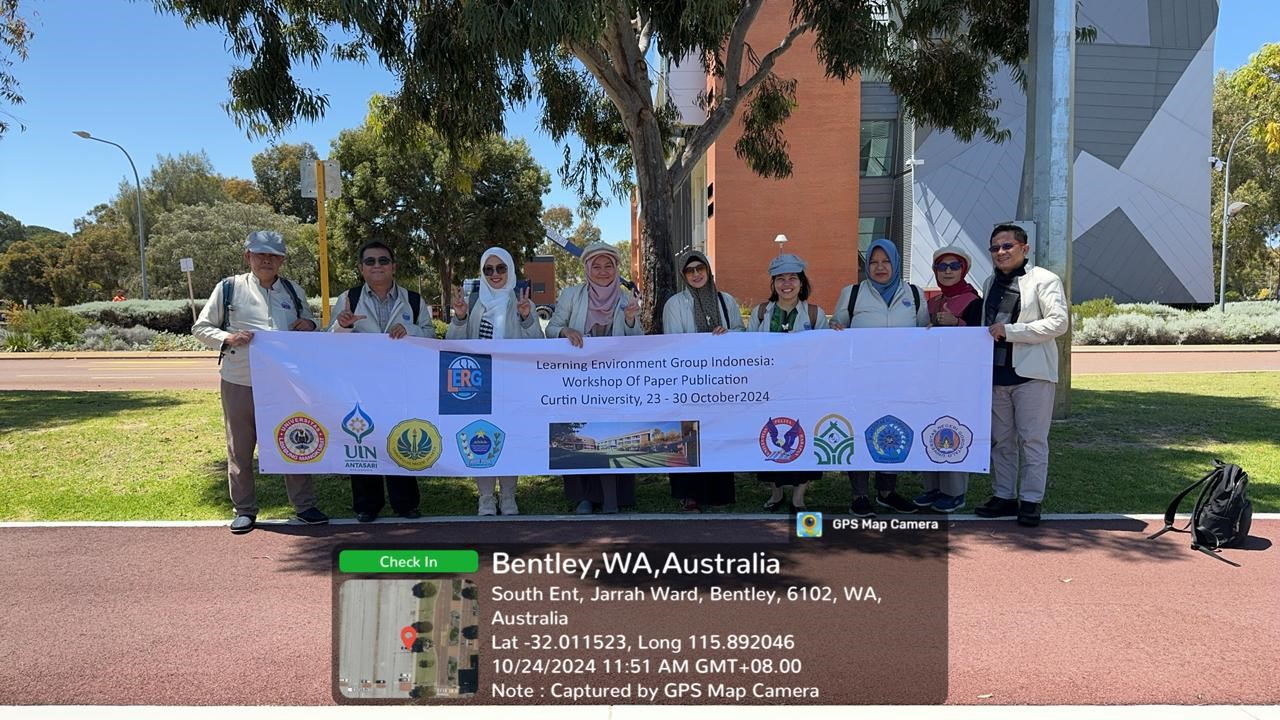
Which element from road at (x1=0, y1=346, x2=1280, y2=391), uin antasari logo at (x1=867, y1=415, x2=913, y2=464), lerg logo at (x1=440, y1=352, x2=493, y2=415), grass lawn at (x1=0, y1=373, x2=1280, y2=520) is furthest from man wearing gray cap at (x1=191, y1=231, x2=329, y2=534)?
road at (x1=0, y1=346, x2=1280, y2=391)

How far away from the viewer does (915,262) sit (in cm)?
3344

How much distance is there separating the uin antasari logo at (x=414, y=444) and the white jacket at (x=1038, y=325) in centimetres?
398

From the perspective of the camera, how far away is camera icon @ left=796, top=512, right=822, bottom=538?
17.7ft

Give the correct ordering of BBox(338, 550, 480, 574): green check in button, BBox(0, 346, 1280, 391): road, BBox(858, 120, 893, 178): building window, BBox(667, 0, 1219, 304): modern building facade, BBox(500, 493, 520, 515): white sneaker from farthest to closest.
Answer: BBox(858, 120, 893, 178): building window < BBox(667, 0, 1219, 304): modern building facade < BBox(0, 346, 1280, 391): road < BBox(500, 493, 520, 515): white sneaker < BBox(338, 550, 480, 574): green check in button

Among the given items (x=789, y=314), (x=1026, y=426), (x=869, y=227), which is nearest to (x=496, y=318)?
(x=789, y=314)

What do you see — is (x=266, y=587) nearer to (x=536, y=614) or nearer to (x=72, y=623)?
(x=72, y=623)

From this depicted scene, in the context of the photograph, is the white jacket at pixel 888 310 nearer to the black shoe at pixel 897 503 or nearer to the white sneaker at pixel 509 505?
the black shoe at pixel 897 503

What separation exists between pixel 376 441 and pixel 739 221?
28.9 m

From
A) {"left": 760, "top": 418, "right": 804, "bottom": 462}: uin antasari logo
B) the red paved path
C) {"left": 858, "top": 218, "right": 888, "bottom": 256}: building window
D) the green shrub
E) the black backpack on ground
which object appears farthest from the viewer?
{"left": 858, "top": 218, "right": 888, "bottom": 256}: building window

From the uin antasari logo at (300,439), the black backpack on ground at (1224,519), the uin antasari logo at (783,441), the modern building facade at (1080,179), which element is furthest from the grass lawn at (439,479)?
the modern building facade at (1080,179)

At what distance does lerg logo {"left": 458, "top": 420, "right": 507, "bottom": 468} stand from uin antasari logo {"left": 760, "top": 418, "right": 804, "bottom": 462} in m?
1.86

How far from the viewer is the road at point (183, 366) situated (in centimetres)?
1639

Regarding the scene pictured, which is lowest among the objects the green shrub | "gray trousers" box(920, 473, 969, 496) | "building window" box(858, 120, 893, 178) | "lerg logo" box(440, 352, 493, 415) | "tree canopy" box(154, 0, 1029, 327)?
"gray trousers" box(920, 473, 969, 496)

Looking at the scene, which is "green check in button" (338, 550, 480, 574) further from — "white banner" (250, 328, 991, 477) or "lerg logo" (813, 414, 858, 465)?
"lerg logo" (813, 414, 858, 465)
